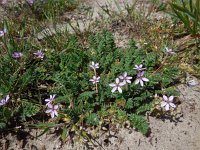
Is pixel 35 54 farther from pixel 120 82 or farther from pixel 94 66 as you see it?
pixel 120 82

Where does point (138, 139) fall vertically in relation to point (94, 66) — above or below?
below

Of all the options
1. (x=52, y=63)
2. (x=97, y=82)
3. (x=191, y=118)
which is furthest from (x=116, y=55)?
(x=191, y=118)

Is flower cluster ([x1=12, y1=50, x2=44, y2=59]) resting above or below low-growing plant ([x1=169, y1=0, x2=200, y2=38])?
below

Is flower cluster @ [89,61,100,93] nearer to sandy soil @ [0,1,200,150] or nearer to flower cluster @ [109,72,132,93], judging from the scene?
flower cluster @ [109,72,132,93]

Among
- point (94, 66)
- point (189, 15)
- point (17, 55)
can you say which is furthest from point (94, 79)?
point (189, 15)

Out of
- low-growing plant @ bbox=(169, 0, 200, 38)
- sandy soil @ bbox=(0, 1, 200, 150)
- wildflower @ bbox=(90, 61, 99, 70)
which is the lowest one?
sandy soil @ bbox=(0, 1, 200, 150)

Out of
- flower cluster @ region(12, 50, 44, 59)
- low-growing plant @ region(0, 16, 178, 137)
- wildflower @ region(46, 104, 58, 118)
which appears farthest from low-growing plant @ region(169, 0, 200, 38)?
wildflower @ region(46, 104, 58, 118)

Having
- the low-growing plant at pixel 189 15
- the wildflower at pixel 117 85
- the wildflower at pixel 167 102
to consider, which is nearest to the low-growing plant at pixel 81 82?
the wildflower at pixel 117 85

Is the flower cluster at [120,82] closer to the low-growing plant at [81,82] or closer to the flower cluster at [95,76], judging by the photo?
the low-growing plant at [81,82]

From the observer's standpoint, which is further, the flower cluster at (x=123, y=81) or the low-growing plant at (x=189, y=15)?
the low-growing plant at (x=189, y=15)
